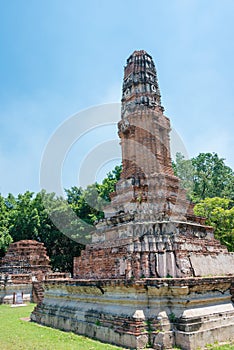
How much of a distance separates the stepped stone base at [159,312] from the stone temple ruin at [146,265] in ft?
0.08

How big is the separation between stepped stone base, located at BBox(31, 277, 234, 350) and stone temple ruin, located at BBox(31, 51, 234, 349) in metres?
0.02

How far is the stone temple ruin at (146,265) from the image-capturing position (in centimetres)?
795

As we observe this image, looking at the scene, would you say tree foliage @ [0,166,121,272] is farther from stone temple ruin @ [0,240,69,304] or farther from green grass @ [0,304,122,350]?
green grass @ [0,304,122,350]

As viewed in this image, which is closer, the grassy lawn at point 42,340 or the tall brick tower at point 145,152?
the grassy lawn at point 42,340

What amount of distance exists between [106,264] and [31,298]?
45.4ft

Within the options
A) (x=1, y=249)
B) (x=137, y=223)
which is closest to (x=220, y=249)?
(x=137, y=223)

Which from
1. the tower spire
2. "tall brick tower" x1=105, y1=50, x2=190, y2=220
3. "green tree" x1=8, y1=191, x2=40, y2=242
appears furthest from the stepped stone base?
"green tree" x1=8, y1=191, x2=40, y2=242

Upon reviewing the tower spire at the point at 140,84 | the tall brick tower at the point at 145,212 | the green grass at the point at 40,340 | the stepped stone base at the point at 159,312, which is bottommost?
the green grass at the point at 40,340

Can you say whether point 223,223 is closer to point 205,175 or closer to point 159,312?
point 159,312

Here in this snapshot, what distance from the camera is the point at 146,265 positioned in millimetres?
9039

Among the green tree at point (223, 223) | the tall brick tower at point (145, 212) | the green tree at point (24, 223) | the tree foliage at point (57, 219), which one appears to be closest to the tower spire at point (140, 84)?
the tall brick tower at point (145, 212)

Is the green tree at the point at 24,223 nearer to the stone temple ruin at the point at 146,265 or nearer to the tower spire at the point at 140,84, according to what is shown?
the stone temple ruin at the point at 146,265

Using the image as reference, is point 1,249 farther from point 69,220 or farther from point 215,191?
point 215,191

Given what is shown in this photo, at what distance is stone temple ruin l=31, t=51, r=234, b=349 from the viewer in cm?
795
